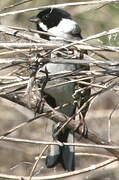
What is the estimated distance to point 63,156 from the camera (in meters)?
2.92

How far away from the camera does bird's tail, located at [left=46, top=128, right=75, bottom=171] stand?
2.75 m

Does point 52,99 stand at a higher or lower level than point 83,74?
lower

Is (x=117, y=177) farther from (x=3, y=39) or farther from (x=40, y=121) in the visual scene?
(x=3, y=39)

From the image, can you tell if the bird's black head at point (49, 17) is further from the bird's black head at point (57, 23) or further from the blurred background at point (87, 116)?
the blurred background at point (87, 116)

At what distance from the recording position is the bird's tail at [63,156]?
2.75 meters

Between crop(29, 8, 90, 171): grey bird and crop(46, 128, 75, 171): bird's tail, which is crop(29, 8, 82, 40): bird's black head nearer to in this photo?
crop(29, 8, 90, 171): grey bird

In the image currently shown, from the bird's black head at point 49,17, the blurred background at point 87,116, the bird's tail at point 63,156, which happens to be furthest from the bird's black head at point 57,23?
the bird's tail at point 63,156

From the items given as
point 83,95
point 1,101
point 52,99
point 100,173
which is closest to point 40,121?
point 1,101

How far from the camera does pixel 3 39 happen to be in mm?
2090

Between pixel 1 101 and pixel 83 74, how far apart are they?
1996mm

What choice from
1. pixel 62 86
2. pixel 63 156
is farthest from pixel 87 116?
pixel 63 156

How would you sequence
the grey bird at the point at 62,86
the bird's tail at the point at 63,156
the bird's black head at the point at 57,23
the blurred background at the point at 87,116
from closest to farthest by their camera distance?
the bird's tail at the point at 63,156, the grey bird at the point at 62,86, the bird's black head at the point at 57,23, the blurred background at the point at 87,116

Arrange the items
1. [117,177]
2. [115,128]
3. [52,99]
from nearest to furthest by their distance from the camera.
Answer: [52,99] < [117,177] < [115,128]

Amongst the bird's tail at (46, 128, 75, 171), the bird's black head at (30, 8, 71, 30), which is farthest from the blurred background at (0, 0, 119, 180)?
the bird's tail at (46, 128, 75, 171)
